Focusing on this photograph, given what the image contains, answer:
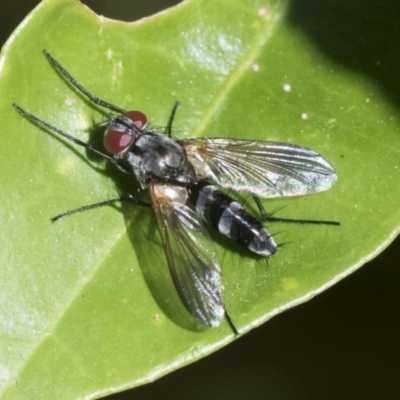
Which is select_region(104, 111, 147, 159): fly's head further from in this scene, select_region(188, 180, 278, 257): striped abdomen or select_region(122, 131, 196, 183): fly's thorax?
select_region(188, 180, 278, 257): striped abdomen

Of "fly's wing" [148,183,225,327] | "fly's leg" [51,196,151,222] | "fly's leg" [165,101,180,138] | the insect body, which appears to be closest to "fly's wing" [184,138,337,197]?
the insect body

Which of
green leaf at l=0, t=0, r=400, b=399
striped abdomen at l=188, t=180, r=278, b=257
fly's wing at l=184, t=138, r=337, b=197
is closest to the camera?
green leaf at l=0, t=0, r=400, b=399

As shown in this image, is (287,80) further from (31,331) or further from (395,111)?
(31,331)

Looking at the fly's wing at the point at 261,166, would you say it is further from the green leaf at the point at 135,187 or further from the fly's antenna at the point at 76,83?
the fly's antenna at the point at 76,83

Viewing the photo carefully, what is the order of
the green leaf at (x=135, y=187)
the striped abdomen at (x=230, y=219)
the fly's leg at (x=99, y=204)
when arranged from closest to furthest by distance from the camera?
the green leaf at (x=135, y=187) < the fly's leg at (x=99, y=204) < the striped abdomen at (x=230, y=219)

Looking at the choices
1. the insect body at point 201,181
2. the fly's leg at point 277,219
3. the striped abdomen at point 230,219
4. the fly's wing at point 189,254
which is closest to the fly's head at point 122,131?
the insect body at point 201,181

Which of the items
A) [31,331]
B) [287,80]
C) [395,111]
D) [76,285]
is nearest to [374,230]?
[395,111]
